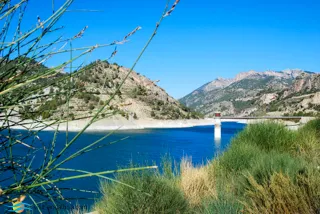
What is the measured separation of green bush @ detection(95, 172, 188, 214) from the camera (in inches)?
188

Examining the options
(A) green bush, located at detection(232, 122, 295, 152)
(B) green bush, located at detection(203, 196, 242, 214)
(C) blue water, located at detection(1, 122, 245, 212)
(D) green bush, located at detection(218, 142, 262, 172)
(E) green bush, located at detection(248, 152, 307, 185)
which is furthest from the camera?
(C) blue water, located at detection(1, 122, 245, 212)

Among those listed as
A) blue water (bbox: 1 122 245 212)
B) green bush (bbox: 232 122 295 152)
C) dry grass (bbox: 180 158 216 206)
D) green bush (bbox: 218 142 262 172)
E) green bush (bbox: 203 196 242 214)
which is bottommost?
blue water (bbox: 1 122 245 212)

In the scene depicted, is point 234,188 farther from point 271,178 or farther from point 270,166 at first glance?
point 271,178

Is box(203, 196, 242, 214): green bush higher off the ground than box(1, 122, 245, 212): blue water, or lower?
higher

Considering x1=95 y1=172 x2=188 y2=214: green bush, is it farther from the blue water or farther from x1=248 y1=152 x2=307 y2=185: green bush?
the blue water

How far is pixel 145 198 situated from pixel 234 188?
4.75ft

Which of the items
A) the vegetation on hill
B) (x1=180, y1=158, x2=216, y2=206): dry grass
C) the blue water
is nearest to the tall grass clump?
the vegetation on hill

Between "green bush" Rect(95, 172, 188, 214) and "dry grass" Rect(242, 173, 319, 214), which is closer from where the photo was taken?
"dry grass" Rect(242, 173, 319, 214)

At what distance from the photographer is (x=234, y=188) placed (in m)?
5.43

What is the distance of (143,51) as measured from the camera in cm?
97

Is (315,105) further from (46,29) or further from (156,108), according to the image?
(46,29)

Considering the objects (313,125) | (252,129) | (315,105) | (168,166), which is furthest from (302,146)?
(315,105)

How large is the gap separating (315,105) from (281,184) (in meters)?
71.5

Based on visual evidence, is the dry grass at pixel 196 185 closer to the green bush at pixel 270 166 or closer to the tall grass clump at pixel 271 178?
the tall grass clump at pixel 271 178
